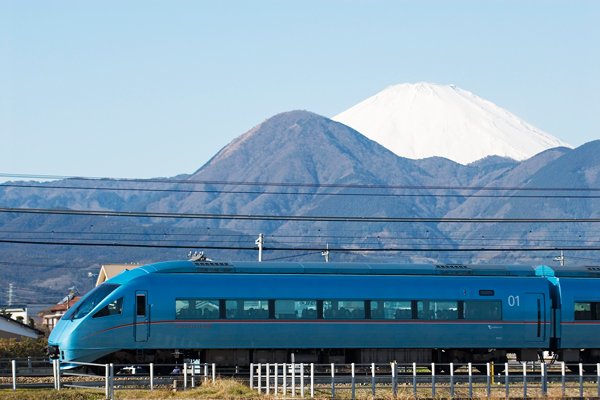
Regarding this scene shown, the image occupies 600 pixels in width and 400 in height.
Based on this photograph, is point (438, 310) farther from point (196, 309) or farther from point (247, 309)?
point (196, 309)

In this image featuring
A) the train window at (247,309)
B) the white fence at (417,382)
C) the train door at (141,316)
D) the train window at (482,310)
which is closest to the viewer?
the white fence at (417,382)

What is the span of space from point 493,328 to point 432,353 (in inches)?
97.0

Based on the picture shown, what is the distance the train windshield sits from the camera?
3080 centimetres

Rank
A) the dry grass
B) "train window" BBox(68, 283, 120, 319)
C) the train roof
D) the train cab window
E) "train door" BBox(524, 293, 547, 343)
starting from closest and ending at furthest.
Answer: the dry grass < "train window" BBox(68, 283, 120, 319) < the train roof < "train door" BBox(524, 293, 547, 343) < the train cab window

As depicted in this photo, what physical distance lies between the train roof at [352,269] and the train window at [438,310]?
4.28ft

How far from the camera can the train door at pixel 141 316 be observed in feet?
101

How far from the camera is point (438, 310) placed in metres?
32.8

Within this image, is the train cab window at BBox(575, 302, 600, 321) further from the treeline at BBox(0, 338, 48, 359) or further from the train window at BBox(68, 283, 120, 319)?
the treeline at BBox(0, 338, 48, 359)

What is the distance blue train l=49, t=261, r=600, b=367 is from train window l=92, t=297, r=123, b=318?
35mm

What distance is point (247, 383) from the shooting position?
29125mm

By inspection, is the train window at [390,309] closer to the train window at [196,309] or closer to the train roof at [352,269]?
the train roof at [352,269]

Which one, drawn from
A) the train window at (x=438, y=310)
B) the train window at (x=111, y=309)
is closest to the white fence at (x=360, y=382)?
the train window at (x=111, y=309)

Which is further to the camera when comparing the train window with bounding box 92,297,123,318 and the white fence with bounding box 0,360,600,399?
the train window with bounding box 92,297,123,318

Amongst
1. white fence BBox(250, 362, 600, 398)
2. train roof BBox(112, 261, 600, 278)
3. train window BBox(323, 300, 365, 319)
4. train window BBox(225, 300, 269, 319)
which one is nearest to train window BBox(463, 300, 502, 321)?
train roof BBox(112, 261, 600, 278)
